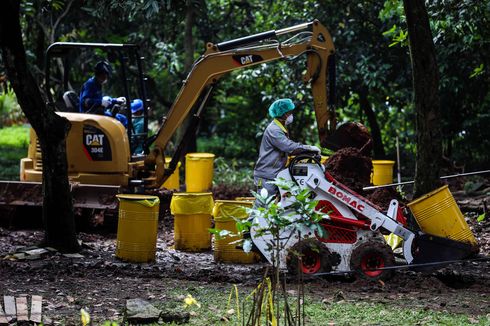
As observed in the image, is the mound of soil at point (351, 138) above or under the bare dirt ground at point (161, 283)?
above

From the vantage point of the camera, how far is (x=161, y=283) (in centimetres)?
1021

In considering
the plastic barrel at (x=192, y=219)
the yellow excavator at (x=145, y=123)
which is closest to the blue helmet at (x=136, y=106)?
the yellow excavator at (x=145, y=123)

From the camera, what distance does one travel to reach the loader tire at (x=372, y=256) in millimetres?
10422

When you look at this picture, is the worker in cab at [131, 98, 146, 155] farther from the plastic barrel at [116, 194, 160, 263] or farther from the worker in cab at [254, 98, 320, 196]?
the worker in cab at [254, 98, 320, 196]

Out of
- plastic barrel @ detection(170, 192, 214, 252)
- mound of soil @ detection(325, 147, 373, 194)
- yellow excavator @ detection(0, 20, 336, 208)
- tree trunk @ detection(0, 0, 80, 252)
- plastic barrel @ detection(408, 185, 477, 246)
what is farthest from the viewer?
yellow excavator @ detection(0, 20, 336, 208)

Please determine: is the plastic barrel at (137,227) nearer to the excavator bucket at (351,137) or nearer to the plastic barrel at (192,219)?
the plastic barrel at (192,219)

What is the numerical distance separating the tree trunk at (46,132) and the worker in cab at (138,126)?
12.3 ft

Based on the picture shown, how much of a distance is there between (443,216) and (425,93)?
68.1 inches

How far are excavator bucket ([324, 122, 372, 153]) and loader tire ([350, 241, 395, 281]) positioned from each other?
1615mm

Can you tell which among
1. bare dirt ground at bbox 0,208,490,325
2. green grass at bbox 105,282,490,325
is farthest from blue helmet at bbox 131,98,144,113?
green grass at bbox 105,282,490,325

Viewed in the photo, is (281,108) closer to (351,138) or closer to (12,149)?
(351,138)

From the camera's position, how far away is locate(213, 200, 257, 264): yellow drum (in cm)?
1163

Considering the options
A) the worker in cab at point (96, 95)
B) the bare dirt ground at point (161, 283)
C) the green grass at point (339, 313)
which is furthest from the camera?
the worker in cab at point (96, 95)

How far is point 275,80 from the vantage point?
864 inches
